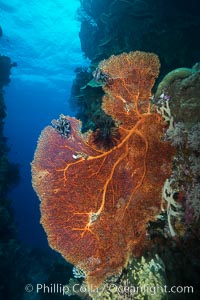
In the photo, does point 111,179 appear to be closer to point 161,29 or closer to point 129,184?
point 129,184

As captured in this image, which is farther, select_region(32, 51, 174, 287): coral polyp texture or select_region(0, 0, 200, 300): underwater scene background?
select_region(32, 51, 174, 287): coral polyp texture

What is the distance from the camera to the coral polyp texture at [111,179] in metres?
4.17

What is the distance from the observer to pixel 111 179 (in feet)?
14.0

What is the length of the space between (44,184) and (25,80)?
4855cm

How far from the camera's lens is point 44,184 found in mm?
4297

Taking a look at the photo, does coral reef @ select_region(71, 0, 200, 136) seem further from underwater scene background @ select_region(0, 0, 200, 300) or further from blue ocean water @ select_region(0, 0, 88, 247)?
blue ocean water @ select_region(0, 0, 88, 247)

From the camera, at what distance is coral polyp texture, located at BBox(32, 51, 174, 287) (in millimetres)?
4168

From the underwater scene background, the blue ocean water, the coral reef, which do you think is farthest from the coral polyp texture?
the blue ocean water

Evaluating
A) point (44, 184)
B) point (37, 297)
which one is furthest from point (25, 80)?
point (44, 184)

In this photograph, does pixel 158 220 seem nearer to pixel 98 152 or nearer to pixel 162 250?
pixel 162 250

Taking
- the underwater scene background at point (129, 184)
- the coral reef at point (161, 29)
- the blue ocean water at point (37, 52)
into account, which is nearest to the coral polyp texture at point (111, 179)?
the underwater scene background at point (129, 184)

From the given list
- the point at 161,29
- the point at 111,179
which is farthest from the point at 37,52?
the point at 111,179

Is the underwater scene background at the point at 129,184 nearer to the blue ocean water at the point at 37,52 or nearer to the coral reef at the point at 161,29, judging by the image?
the coral reef at the point at 161,29

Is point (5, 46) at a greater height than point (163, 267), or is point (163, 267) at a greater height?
point (5, 46)
